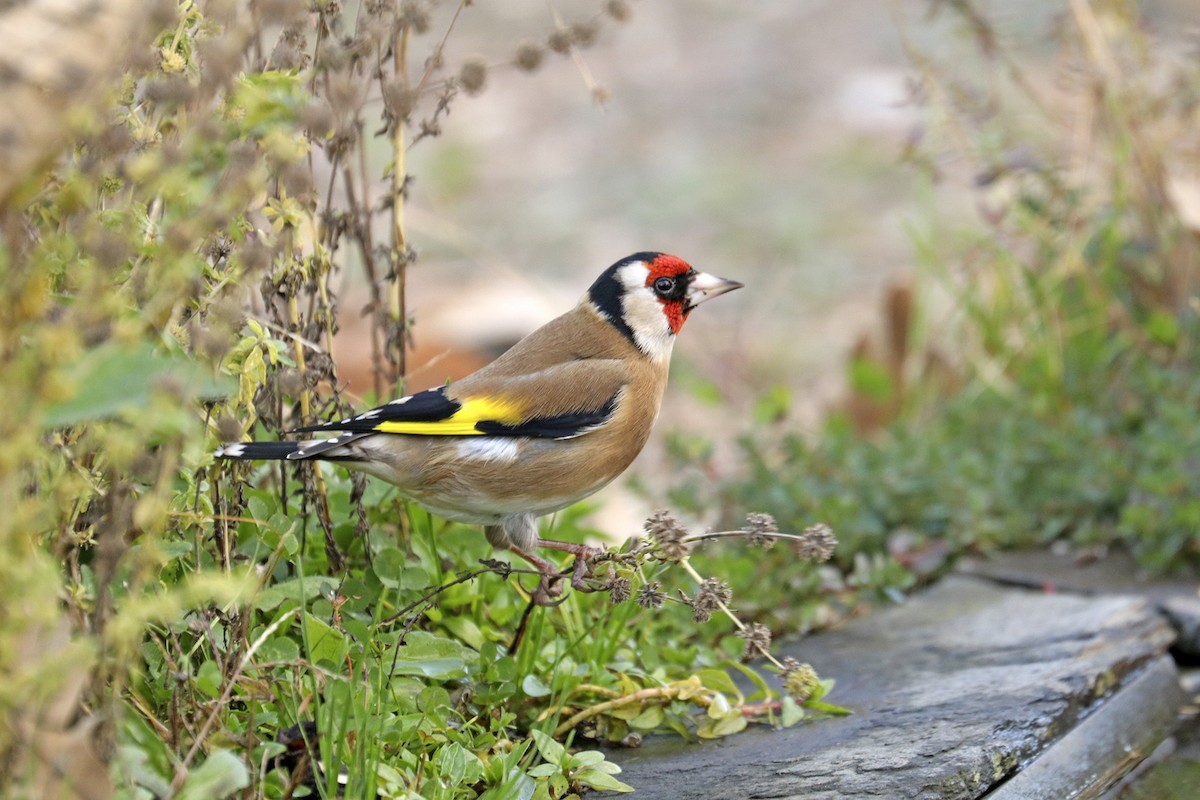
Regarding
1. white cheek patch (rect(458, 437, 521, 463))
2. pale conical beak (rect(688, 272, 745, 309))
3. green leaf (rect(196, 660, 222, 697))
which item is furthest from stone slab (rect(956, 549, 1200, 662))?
green leaf (rect(196, 660, 222, 697))

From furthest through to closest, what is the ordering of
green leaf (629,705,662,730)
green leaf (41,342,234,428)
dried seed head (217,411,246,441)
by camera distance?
green leaf (629,705,662,730)
dried seed head (217,411,246,441)
green leaf (41,342,234,428)

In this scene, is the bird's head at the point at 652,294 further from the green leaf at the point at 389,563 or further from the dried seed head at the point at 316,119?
the dried seed head at the point at 316,119

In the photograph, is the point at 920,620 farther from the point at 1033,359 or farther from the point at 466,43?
the point at 466,43

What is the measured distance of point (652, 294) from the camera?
3.85 m

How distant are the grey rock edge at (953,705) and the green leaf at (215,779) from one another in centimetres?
101

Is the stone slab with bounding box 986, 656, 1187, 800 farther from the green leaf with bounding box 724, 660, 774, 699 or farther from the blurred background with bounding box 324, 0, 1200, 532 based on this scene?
the blurred background with bounding box 324, 0, 1200, 532

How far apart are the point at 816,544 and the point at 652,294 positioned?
1.30m

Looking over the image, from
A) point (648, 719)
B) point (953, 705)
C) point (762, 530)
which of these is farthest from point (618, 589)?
point (953, 705)

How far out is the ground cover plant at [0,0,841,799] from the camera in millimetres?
2004

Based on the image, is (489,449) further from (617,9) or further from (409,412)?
(617,9)

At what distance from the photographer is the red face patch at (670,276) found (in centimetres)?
385

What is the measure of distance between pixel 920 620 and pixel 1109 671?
66 centimetres

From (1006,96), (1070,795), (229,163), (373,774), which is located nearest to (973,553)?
(1070,795)

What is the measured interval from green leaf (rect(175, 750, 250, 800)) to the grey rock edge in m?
1.01
